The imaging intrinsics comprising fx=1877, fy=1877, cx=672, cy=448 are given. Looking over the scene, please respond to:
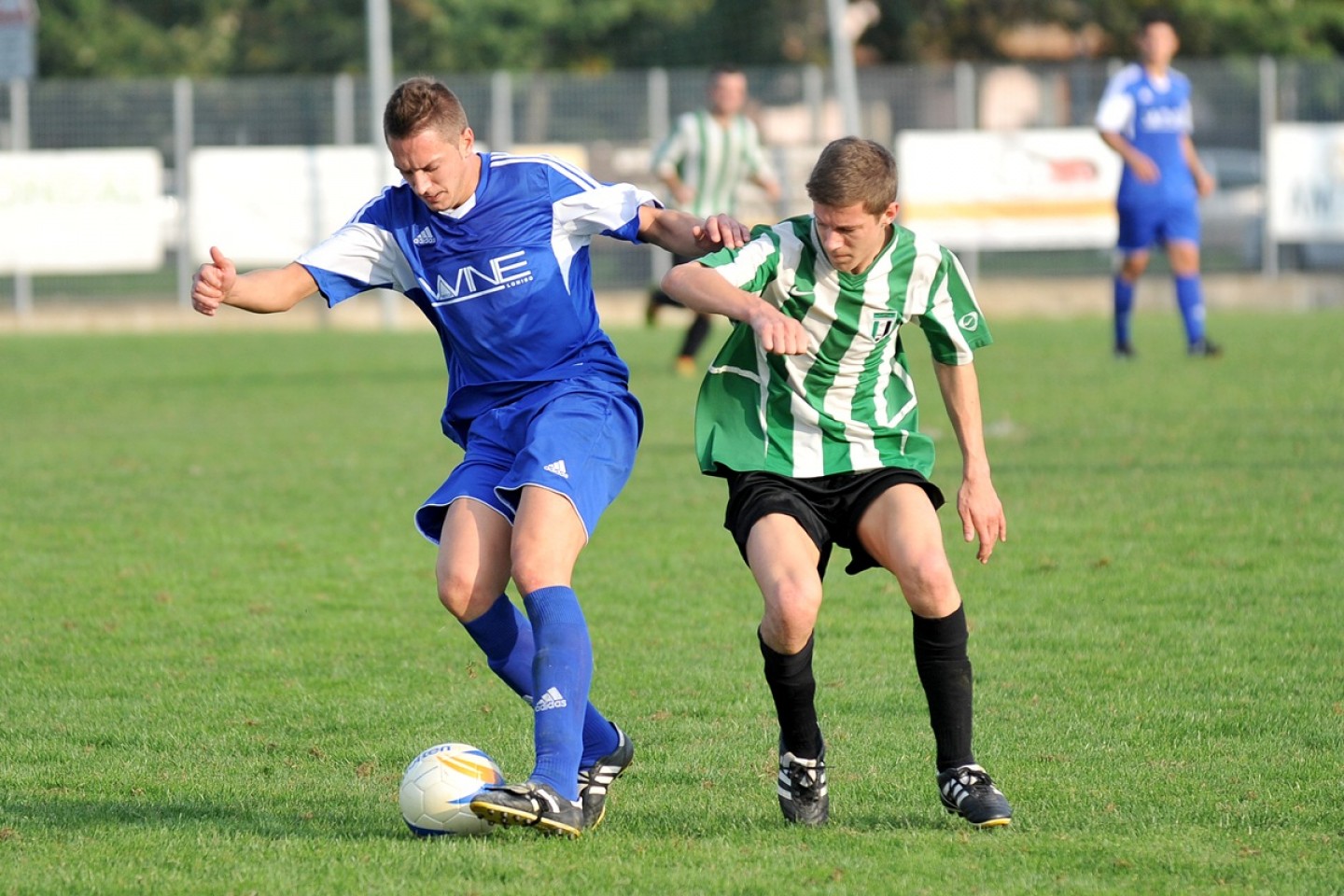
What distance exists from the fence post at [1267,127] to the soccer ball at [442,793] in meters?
19.5

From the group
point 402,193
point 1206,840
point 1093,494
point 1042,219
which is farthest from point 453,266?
point 1042,219

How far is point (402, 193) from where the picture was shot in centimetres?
469

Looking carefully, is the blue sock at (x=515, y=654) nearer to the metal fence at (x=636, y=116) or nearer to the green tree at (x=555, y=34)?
the metal fence at (x=636, y=116)

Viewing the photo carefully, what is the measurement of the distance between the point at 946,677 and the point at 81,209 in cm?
1889

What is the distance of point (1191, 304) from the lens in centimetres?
1423

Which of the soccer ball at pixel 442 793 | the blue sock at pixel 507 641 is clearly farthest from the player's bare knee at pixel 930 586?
the soccer ball at pixel 442 793

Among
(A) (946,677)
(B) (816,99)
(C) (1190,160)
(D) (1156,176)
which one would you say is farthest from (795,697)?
(B) (816,99)

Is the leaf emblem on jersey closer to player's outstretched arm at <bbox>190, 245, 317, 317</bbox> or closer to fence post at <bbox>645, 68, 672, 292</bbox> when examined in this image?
player's outstretched arm at <bbox>190, 245, 317, 317</bbox>

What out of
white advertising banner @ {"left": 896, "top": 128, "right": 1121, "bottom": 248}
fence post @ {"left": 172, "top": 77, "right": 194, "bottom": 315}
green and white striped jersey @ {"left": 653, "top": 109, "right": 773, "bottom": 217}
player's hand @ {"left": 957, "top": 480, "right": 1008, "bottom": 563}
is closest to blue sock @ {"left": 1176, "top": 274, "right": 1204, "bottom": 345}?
green and white striped jersey @ {"left": 653, "top": 109, "right": 773, "bottom": 217}

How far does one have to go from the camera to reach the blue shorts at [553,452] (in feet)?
14.1

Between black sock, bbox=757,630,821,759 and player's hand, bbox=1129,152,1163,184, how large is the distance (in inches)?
413

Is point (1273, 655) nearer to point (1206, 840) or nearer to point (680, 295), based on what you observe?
point (1206, 840)

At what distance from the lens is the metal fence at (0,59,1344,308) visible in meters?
21.4

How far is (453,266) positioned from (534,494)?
0.65 m
